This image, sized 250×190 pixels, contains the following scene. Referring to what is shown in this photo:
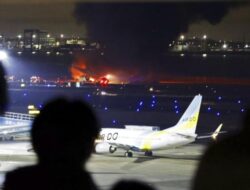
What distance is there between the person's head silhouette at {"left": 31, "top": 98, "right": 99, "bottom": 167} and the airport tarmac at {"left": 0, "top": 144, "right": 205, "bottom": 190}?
8.01 m

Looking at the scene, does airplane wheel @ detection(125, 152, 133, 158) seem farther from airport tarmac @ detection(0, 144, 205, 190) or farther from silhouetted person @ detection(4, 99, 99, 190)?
silhouetted person @ detection(4, 99, 99, 190)

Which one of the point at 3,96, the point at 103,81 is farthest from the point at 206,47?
the point at 3,96

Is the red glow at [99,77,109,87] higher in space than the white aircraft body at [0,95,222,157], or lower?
higher

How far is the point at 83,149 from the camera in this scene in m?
1.12

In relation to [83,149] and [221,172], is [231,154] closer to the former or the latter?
[221,172]

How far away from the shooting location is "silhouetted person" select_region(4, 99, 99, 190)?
1.04m

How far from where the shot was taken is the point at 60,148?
1.09 meters

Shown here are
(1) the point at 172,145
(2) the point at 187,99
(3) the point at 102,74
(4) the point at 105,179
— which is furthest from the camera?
(3) the point at 102,74

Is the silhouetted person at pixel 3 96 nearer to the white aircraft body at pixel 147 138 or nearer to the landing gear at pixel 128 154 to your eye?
the white aircraft body at pixel 147 138

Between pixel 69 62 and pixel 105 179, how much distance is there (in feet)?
133

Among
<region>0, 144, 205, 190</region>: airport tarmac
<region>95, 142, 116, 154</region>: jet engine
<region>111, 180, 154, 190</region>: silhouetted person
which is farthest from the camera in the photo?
<region>95, 142, 116, 154</region>: jet engine

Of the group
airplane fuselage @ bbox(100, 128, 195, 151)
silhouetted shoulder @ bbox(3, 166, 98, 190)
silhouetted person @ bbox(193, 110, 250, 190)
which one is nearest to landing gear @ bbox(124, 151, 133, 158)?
airplane fuselage @ bbox(100, 128, 195, 151)

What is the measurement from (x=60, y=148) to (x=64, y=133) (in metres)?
0.03

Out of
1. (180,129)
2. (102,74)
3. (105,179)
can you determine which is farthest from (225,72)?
(105,179)
